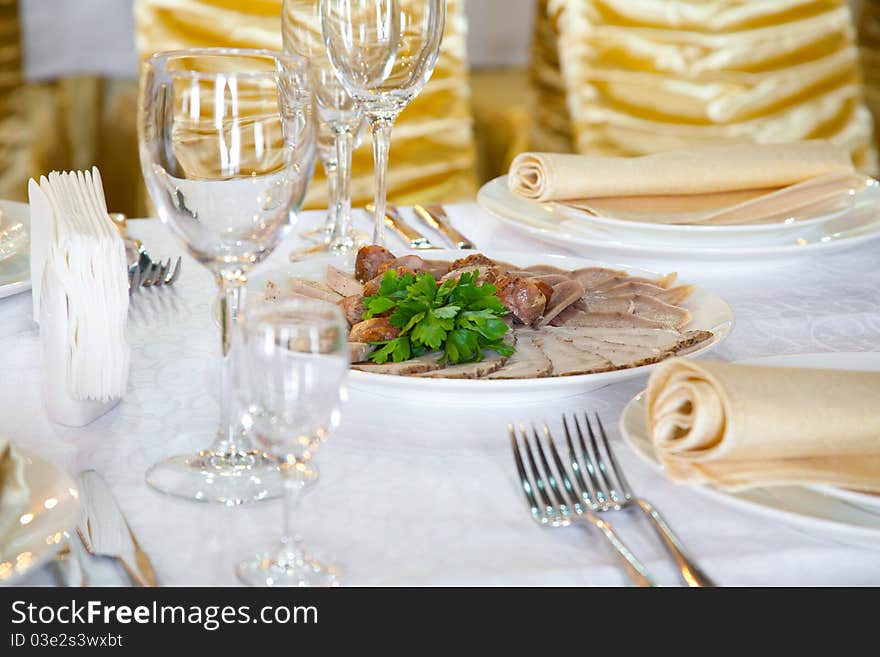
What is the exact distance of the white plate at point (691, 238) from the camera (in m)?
1.25

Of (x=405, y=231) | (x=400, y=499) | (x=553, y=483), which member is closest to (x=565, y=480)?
(x=553, y=483)

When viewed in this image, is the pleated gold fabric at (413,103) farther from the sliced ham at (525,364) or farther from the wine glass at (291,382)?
the wine glass at (291,382)

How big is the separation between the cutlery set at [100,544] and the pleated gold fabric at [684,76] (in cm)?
183

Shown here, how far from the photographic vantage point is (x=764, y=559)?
67cm

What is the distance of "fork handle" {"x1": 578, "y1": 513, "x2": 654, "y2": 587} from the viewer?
0.63 metres

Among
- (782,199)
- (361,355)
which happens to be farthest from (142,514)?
(782,199)

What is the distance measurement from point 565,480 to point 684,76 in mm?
1839

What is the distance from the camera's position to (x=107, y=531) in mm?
668

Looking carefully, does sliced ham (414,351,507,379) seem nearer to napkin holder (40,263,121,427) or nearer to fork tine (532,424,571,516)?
fork tine (532,424,571,516)

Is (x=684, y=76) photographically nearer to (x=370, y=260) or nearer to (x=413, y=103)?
(x=413, y=103)

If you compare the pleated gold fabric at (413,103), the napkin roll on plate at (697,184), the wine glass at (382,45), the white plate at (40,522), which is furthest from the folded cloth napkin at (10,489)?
the pleated gold fabric at (413,103)

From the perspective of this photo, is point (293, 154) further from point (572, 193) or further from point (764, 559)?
point (572, 193)

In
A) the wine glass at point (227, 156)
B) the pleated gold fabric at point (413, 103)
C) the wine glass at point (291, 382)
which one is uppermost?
the wine glass at point (227, 156)

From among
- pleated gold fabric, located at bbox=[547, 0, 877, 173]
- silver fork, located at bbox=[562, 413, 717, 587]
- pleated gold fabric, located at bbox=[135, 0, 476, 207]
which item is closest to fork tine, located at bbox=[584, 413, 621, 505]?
silver fork, located at bbox=[562, 413, 717, 587]
